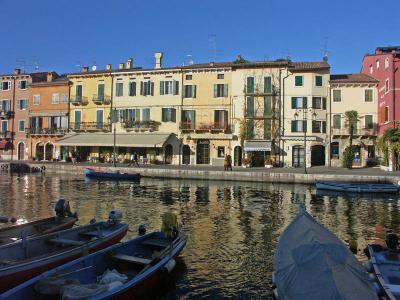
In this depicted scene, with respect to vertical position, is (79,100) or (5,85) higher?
(5,85)

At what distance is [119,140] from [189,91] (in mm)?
10773

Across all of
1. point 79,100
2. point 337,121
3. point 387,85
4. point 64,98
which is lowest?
point 337,121

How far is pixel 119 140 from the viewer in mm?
56500

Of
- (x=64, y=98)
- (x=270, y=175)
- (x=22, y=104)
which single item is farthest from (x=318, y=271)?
(x=22, y=104)

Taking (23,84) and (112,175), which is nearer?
(112,175)

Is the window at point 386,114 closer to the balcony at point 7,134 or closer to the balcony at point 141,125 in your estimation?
the balcony at point 141,125

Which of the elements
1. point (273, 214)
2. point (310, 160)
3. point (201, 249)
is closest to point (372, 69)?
point (310, 160)

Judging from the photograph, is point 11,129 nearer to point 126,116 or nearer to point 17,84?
point 17,84

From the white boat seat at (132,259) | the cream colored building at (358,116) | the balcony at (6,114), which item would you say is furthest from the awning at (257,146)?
the white boat seat at (132,259)

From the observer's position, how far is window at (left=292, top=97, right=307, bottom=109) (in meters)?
52.3

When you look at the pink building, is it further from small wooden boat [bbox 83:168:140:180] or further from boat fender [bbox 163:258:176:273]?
boat fender [bbox 163:258:176:273]

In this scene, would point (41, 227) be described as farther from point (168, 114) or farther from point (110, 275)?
point (168, 114)

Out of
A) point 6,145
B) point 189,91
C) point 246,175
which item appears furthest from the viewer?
point 6,145

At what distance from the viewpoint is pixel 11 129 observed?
66312 millimetres
